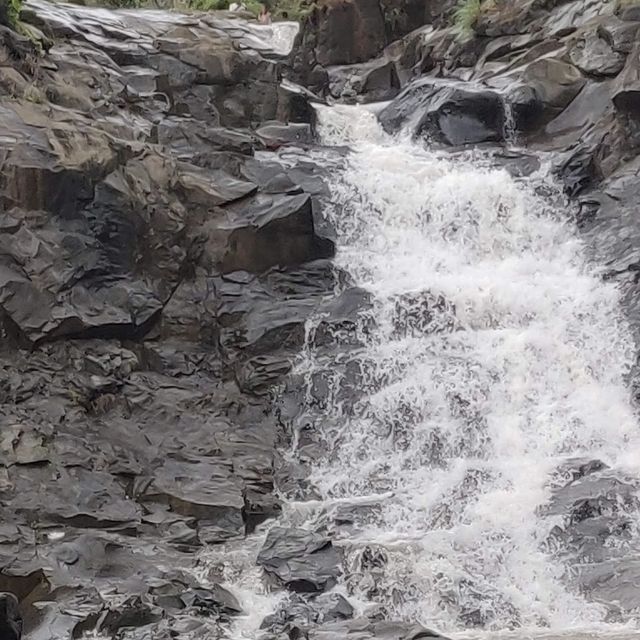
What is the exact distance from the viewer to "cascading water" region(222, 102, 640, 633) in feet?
31.9

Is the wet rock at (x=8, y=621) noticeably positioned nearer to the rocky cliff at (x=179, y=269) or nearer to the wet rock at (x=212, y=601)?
the rocky cliff at (x=179, y=269)

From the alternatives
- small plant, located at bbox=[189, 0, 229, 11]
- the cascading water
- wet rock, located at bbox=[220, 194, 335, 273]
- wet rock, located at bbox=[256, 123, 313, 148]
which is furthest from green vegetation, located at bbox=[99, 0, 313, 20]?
wet rock, located at bbox=[220, 194, 335, 273]

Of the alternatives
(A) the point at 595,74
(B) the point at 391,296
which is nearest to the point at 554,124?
(A) the point at 595,74

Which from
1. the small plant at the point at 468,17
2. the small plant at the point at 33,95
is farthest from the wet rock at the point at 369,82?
the small plant at the point at 33,95

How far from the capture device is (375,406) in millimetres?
13297

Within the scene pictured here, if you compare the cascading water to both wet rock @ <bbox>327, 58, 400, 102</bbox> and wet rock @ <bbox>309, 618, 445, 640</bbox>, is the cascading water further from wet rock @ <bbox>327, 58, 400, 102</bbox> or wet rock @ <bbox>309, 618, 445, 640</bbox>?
wet rock @ <bbox>327, 58, 400, 102</bbox>

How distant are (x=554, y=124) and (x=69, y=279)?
10.3 meters

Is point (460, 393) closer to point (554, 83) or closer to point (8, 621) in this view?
point (8, 621)

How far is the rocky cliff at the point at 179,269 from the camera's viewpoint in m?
10.0

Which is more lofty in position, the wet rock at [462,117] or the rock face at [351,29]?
the rock face at [351,29]

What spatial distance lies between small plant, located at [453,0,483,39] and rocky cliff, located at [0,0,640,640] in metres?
1.22

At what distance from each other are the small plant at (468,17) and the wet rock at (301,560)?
15.9 metres

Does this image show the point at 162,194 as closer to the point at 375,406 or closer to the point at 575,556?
the point at 375,406

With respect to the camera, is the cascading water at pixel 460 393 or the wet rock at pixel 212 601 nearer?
the wet rock at pixel 212 601
